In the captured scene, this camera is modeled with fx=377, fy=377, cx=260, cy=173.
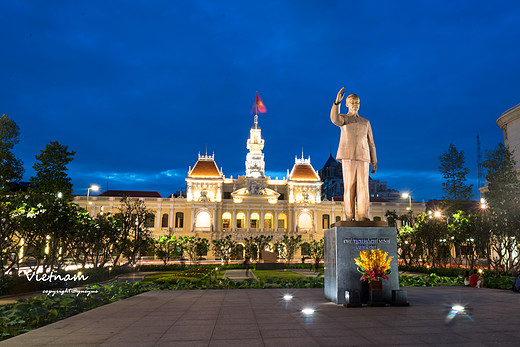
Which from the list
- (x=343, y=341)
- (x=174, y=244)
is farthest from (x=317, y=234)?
(x=343, y=341)

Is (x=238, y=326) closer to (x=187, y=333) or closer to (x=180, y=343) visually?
(x=187, y=333)

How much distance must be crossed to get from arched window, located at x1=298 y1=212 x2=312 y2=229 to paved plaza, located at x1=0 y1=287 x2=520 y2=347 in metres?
63.3

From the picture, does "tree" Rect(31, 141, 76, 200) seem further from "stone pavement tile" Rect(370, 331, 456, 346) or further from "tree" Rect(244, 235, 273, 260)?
"stone pavement tile" Rect(370, 331, 456, 346)

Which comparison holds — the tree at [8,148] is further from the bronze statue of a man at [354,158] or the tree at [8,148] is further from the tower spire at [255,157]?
the tower spire at [255,157]

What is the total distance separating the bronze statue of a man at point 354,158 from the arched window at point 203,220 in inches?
2457

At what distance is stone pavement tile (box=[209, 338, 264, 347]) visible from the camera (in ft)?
21.9

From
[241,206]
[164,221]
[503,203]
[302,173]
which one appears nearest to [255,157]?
[302,173]

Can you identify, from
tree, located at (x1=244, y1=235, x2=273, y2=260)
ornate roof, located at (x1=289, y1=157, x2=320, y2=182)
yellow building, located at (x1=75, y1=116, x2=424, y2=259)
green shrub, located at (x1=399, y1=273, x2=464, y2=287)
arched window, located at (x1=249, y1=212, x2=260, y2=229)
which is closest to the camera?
green shrub, located at (x1=399, y1=273, x2=464, y2=287)

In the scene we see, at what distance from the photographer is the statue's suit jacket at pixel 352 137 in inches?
492

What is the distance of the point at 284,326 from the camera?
8.25 m

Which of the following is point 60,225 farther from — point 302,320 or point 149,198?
point 149,198

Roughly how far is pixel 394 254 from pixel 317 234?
61005 mm

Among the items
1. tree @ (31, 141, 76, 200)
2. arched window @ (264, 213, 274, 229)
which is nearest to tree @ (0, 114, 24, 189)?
tree @ (31, 141, 76, 200)

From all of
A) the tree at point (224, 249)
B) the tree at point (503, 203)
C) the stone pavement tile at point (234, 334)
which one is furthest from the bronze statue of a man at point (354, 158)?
the tree at point (224, 249)
